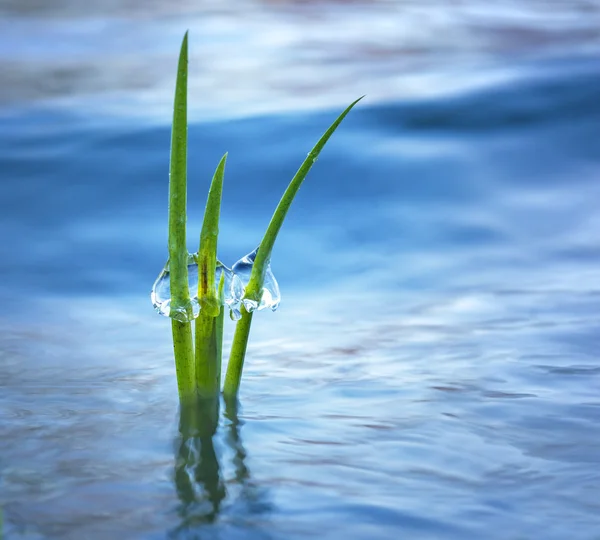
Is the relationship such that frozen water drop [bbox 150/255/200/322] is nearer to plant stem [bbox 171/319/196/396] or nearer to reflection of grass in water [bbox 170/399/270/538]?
plant stem [bbox 171/319/196/396]

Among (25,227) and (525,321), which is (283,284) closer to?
(525,321)

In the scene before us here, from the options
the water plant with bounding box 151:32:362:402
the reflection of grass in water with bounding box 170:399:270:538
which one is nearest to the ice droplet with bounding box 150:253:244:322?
the water plant with bounding box 151:32:362:402

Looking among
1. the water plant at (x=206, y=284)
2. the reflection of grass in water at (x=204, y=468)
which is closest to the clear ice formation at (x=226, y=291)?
the water plant at (x=206, y=284)

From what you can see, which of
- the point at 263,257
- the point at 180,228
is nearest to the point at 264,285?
the point at 263,257

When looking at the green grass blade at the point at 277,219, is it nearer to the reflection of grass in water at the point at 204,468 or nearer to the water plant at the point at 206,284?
the water plant at the point at 206,284

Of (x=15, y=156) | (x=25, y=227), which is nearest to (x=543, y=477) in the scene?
(x=25, y=227)

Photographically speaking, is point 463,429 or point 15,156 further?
point 15,156

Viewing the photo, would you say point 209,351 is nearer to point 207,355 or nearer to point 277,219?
point 207,355
